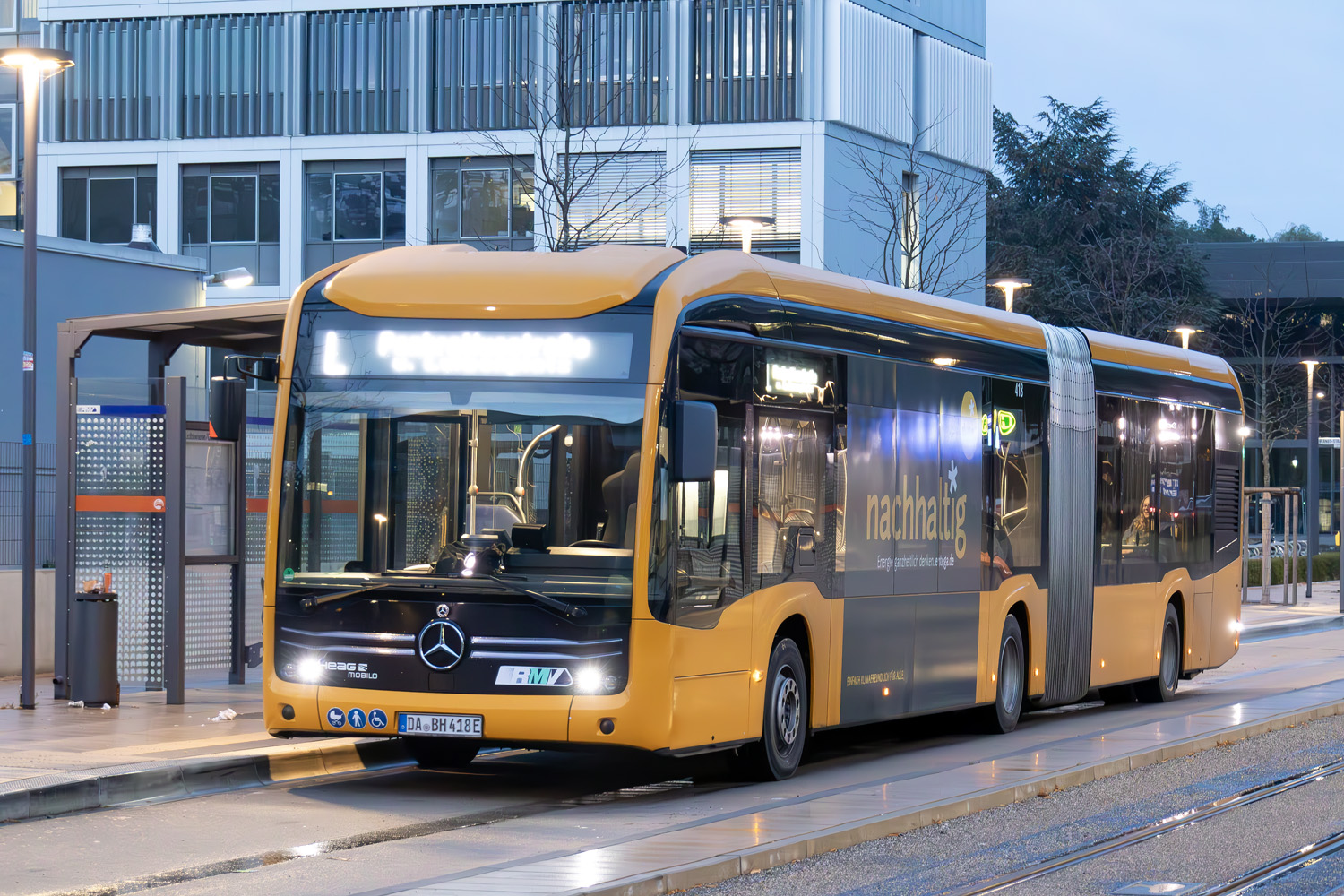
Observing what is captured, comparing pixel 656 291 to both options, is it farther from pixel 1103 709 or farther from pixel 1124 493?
pixel 1103 709

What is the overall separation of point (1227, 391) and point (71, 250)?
16619 mm

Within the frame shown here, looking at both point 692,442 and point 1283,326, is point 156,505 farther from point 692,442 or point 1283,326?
point 1283,326

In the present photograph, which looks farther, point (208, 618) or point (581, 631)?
point (208, 618)

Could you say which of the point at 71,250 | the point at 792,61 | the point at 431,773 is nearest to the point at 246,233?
the point at 792,61

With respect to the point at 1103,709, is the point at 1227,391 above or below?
above

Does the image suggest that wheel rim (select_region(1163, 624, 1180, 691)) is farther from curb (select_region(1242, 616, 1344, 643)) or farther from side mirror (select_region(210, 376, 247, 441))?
curb (select_region(1242, 616, 1344, 643))

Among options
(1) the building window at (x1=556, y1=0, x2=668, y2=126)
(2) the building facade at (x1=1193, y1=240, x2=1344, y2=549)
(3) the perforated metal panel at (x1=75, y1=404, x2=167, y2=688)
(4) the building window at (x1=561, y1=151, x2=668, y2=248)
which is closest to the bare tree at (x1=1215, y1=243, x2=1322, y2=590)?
(2) the building facade at (x1=1193, y1=240, x2=1344, y2=549)

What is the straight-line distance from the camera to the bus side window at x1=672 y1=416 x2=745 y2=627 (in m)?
11.5

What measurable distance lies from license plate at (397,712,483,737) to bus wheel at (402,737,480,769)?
2103 mm

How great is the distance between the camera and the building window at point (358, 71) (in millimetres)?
48250

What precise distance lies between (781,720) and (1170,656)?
30.0 feet

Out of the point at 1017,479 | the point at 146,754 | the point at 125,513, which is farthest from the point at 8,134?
the point at 146,754

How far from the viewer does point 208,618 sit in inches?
693

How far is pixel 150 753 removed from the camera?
12812 mm
